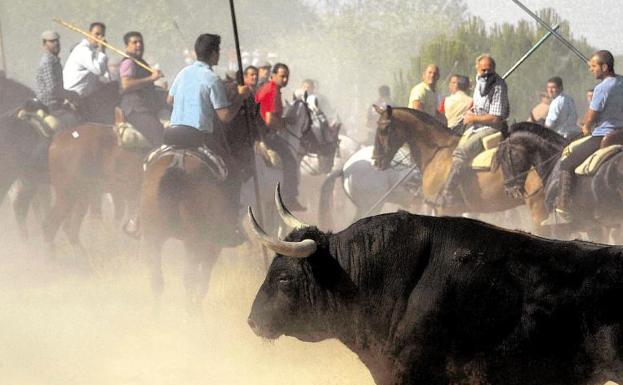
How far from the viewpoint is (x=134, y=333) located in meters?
11.4

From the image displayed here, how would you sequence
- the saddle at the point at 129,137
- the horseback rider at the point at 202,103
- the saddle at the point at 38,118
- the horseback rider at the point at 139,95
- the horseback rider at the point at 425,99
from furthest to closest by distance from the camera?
the horseback rider at the point at 425,99, the saddle at the point at 38,118, the horseback rider at the point at 139,95, the saddle at the point at 129,137, the horseback rider at the point at 202,103

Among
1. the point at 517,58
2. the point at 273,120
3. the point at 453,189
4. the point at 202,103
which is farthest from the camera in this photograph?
the point at 517,58

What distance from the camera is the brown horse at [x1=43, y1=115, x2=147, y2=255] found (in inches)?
594

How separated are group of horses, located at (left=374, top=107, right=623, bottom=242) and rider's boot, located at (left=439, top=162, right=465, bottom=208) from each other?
8 cm

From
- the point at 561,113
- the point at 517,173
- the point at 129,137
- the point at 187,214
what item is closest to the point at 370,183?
the point at 561,113

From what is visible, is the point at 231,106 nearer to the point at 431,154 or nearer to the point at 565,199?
the point at 565,199

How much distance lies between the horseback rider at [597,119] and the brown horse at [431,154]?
104cm

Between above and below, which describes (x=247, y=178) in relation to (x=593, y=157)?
above

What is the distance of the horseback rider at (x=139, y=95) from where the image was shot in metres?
15.2

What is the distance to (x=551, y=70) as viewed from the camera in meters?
30.4

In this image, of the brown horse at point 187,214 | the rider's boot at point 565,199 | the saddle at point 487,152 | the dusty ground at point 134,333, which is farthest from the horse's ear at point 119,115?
the rider's boot at point 565,199

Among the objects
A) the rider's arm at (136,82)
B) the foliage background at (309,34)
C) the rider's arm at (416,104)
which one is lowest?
the foliage background at (309,34)

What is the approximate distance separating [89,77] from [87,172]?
2.01 meters

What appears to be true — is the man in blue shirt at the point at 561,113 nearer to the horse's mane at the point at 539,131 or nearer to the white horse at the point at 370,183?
the white horse at the point at 370,183
